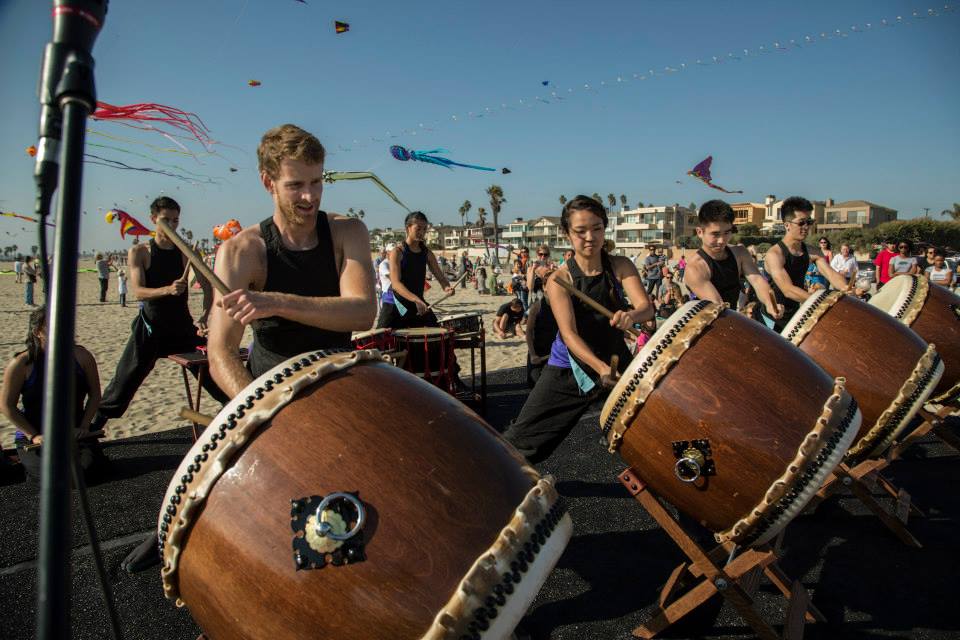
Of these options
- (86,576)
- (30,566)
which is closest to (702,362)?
(86,576)

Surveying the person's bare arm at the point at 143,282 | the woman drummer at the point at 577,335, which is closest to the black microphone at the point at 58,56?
the woman drummer at the point at 577,335

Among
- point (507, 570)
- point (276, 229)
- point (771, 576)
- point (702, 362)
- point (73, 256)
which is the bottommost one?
point (771, 576)

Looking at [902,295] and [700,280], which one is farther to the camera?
[700,280]

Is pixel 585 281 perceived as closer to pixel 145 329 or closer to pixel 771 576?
pixel 771 576

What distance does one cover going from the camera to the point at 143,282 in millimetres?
4875

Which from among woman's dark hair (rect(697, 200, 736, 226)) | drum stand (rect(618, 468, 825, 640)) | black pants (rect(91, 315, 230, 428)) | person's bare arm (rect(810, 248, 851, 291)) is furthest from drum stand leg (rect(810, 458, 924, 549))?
black pants (rect(91, 315, 230, 428))

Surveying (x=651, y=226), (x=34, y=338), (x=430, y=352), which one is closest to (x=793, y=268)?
(x=430, y=352)

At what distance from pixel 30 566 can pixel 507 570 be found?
3.09 m

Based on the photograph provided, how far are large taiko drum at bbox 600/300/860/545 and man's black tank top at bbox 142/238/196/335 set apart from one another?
3950 mm

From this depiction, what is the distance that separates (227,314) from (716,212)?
397 centimetres

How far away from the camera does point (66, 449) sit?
849 mm

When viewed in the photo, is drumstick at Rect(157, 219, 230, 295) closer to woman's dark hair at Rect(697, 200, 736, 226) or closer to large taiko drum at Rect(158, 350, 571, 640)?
large taiko drum at Rect(158, 350, 571, 640)

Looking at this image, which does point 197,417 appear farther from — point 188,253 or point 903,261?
point 903,261

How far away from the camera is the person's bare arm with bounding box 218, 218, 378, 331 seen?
71.3 inches
